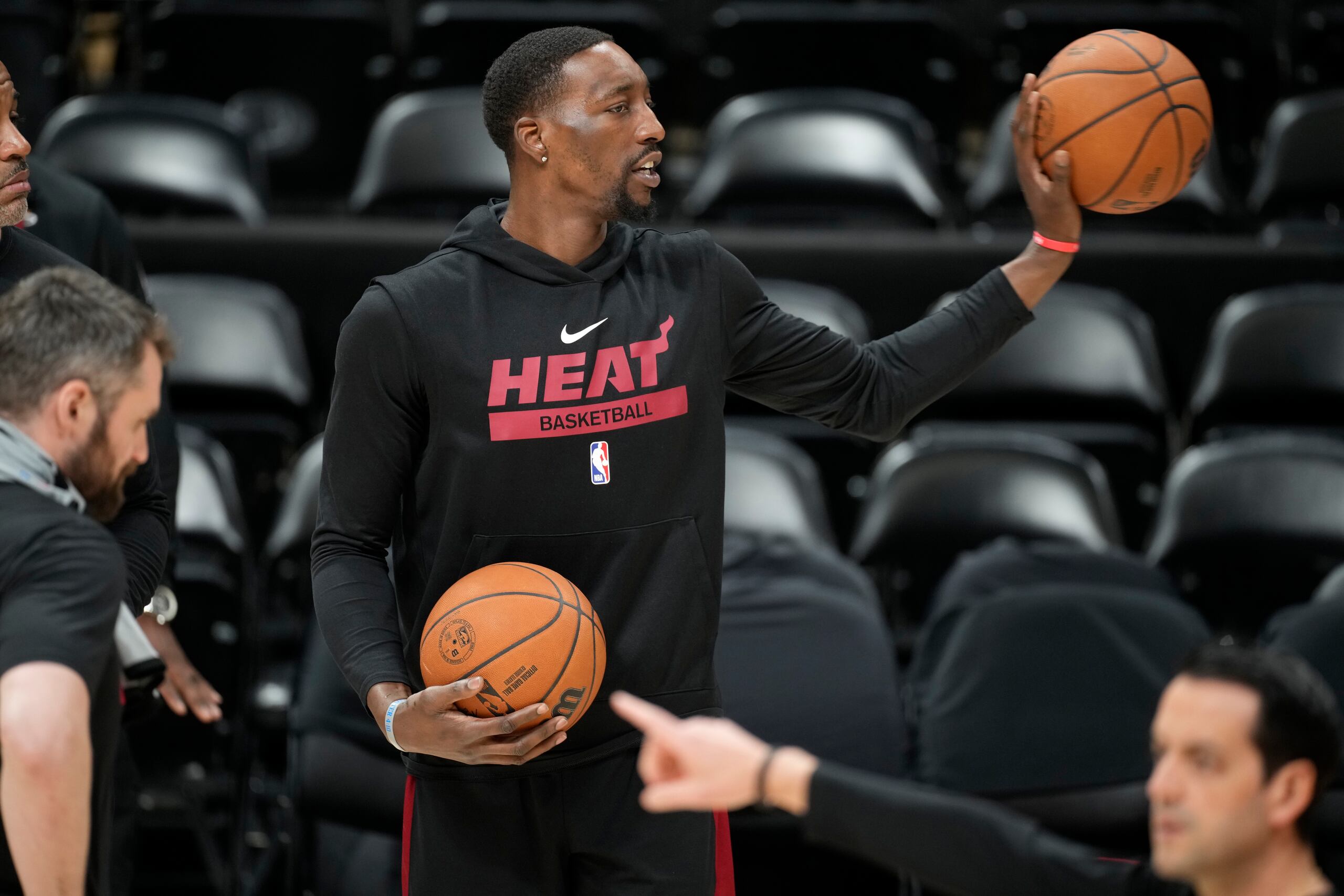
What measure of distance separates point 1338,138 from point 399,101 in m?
3.44

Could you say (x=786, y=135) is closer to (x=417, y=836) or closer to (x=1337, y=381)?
(x=1337, y=381)

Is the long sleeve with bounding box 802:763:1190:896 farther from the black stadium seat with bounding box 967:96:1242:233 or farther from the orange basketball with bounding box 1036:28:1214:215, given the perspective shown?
the black stadium seat with bounding box 967:96:1242:233

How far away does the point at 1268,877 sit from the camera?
2074 millimetres

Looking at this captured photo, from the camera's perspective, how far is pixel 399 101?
247 inches

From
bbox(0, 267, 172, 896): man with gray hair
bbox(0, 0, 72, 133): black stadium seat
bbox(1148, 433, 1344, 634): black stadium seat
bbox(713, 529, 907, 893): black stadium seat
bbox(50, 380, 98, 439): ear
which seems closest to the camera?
bbox(0, 267, 172, 896): man with gray hair

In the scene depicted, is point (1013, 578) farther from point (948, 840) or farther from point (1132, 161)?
point (948, 840)

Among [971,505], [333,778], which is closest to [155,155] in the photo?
[333,778]

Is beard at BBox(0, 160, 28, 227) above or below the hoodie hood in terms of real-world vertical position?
above

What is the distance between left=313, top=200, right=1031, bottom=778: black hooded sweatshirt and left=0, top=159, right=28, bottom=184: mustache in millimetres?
706

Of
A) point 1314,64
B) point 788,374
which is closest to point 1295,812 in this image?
point 788,374

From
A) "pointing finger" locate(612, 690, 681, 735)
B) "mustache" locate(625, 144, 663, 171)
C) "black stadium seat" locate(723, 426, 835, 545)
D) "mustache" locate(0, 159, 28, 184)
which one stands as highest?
"mustache" locate(625, 144, 663, 171)

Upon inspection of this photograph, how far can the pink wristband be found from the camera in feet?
9.45

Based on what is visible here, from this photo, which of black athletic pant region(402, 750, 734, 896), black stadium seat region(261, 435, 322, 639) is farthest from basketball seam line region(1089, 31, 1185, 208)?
black stadium seat region(261, 435, 322, 639)

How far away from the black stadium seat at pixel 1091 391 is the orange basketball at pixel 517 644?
3.25m
